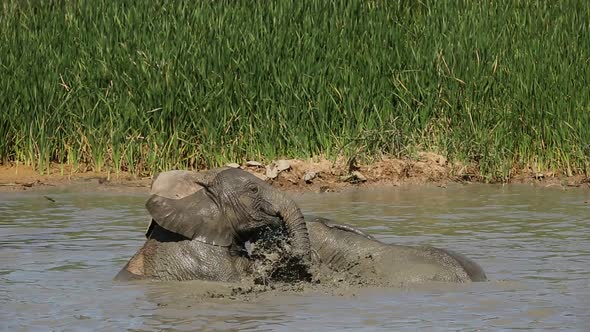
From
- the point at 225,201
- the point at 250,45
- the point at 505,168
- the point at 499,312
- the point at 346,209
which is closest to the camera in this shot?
the point at 499,312

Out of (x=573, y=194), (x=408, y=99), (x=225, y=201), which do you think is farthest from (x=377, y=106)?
(x=225, y=201)

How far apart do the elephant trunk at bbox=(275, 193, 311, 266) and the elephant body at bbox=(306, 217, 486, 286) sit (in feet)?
0.96

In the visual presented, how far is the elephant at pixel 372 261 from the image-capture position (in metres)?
7.29

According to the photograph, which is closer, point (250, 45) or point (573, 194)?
point (573, 194)

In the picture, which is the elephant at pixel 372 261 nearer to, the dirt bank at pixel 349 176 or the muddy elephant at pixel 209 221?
the muddy elephant at pixel 209 221

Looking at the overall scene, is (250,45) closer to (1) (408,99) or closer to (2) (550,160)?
(1) (408,99)

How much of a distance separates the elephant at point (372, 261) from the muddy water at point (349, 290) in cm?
10

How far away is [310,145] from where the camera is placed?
12086 mm

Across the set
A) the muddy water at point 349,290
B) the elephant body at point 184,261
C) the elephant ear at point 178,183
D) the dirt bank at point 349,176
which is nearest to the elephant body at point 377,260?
the muddy water at point 349,290

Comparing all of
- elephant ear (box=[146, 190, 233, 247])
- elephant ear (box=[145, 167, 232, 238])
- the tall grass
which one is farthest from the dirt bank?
elephant ear (box=[146, 190, 233, 247])

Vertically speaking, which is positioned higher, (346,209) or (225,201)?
(225,201)

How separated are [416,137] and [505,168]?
0.93 metres

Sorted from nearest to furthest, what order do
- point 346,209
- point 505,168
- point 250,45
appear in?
point 346,209
point 505,168
point 250,45

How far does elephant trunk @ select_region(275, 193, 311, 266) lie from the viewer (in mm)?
7031
